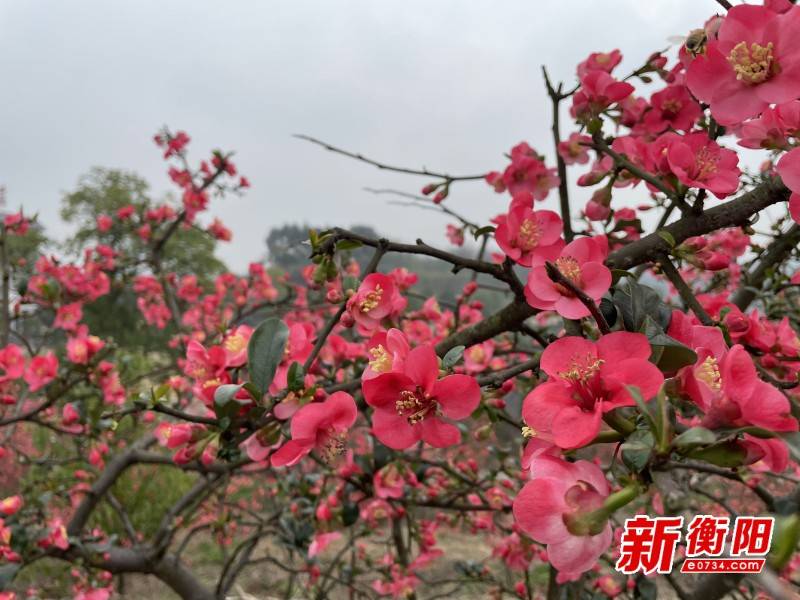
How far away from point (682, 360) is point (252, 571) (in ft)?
12.3

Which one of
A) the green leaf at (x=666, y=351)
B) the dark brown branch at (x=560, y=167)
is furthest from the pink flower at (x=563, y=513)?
the dark brown branch at (x=560, y=167)

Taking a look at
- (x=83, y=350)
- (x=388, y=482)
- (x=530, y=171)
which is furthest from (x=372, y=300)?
(x=83, y=350)

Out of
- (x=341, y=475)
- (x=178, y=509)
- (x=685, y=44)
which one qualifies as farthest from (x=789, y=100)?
(x=178, y=509)

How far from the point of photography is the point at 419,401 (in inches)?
19.5

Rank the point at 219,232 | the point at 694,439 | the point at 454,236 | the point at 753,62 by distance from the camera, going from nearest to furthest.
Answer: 1. the point at 694,439
2. the point at 753,62
3. the point at 454,236
4. the point at 219,232

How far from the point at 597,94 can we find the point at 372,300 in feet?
1.66

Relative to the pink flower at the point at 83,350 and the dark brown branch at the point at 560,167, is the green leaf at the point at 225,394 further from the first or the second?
the pink flower at the point at 83,350

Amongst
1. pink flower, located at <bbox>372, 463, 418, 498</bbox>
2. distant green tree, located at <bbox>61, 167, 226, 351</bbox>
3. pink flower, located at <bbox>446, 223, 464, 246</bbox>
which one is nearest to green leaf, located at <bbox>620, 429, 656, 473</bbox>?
pink flower, located at <bbox>372, 463, 418, 498</bbox>

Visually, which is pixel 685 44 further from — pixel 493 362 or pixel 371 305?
pixel 493 362

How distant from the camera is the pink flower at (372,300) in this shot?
650mm

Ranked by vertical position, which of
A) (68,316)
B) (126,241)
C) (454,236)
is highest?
(126,241)

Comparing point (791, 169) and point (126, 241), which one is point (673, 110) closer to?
point (791, 169)

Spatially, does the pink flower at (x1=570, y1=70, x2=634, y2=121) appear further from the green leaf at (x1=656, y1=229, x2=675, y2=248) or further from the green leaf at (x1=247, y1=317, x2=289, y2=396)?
the green leaf at (x1=247, y1=317, x2=289, y2=396)

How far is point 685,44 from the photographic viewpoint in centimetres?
72
